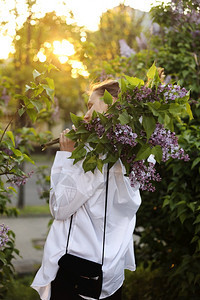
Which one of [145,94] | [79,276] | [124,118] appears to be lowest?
[79,276]

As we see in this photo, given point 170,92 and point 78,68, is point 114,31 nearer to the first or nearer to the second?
point 78,68

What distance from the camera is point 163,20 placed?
4176 millimetres

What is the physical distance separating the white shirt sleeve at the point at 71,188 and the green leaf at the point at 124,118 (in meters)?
0.40

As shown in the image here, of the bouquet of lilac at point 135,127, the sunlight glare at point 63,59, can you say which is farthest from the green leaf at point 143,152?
the sunlight glare at point 63,59

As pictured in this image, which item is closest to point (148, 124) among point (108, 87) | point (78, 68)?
point (108, 87)

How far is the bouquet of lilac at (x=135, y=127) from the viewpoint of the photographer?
197cm

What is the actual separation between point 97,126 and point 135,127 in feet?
0.60

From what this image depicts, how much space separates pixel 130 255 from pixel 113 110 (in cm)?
98

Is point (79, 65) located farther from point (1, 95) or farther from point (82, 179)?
point (82, 179)

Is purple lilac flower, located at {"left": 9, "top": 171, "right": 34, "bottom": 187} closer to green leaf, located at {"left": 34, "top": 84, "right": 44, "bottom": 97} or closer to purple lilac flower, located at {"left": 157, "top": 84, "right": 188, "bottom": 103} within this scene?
green leaf, located at {"left": 34, "top": 84, "right": 44, "bottom": 97}

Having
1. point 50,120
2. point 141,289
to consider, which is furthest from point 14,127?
point 141,289

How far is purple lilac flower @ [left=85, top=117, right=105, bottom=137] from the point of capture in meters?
2.07

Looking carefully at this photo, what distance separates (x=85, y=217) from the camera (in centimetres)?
227

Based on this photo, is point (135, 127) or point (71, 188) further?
point (71, 188)
